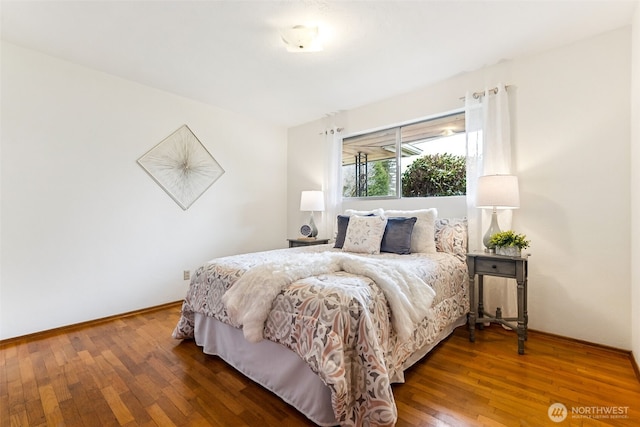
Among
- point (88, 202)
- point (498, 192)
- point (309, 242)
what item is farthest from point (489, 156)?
point (88, 202)

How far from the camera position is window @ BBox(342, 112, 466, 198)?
3.14m

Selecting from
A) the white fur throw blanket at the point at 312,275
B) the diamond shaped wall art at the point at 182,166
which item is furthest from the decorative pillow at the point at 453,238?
the diamond shaped wall art at the point at 182,166

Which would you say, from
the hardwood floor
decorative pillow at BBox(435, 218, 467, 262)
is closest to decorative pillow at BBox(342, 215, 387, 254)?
decorative pillow at BBox(435, 218, 467, 262)

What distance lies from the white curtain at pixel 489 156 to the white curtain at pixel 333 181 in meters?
1.66

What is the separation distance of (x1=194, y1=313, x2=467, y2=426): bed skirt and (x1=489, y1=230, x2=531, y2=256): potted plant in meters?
0.88

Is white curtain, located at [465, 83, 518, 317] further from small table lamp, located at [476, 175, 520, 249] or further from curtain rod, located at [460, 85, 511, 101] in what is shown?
small table lamp, located at [476, 175, 520, 249]

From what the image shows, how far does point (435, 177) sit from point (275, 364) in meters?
2.58

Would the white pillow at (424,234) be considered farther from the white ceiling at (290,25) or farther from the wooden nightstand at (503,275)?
the white ceiling at (290,25)

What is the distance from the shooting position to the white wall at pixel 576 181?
2176 mm

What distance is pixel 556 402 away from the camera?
1.56 metres

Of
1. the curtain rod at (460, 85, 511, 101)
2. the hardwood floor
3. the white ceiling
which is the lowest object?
the hardwood floor

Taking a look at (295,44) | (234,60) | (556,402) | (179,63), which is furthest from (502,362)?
(179,63)

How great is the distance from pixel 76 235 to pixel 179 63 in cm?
188

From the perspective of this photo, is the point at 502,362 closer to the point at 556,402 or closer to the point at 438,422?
the point at 556,402
